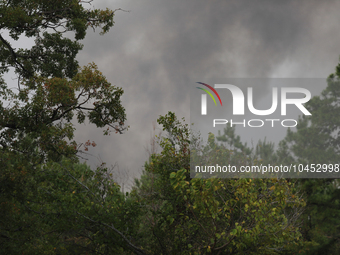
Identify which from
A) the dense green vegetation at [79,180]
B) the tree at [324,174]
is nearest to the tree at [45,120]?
the dense green vegetation at [79,180]

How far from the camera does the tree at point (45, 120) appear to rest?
846cm

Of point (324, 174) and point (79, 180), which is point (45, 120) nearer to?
point (79, 180)

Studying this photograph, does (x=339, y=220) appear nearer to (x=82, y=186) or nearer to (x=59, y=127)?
(x=82, y=186)

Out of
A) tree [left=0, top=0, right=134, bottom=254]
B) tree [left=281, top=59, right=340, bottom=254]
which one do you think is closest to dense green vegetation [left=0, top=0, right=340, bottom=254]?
tree [left=0, top=0, right=134, bottom=254]

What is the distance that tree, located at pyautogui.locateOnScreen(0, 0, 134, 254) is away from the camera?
333 inches

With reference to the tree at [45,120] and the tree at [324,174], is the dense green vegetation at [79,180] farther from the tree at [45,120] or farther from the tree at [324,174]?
the tree at [324,174]

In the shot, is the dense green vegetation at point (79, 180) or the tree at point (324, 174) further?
the tree at point (324, 174)

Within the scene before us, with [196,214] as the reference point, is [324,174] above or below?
above

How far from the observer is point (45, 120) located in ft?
28.1

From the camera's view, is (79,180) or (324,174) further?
(324,174)

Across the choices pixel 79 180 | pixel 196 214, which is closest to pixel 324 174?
pixel 196 214

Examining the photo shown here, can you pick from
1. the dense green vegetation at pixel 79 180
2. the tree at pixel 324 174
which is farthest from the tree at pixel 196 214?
the tree at pixel 324 174

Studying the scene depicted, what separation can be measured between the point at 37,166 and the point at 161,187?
12.4ft

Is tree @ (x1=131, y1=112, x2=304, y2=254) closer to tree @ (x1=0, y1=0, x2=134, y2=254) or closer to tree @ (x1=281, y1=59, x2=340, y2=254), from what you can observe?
tree @ (x1=0, y1=0, x2=134, y2=254)
